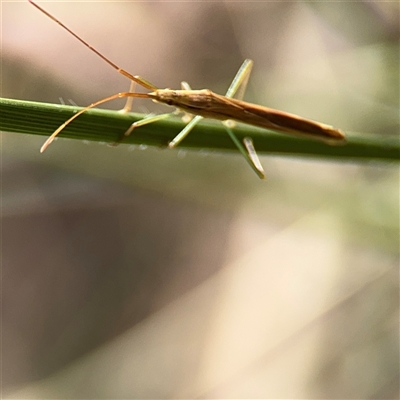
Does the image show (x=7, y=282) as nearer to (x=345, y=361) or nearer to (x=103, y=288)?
(x=103, y=288)

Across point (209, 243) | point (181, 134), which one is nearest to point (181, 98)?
point (181, 134)

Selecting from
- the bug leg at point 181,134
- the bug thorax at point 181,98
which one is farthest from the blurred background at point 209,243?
the bug leg at point 181,134

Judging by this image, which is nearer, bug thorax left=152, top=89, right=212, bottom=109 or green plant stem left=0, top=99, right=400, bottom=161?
green plant stem left=0, top=99, right=400, bottom=161

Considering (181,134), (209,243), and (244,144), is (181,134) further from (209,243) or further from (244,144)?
(209,243)

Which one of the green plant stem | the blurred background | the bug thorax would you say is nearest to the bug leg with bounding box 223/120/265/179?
the green plant stem

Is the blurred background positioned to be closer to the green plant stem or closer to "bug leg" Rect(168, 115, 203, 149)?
the green plant stem

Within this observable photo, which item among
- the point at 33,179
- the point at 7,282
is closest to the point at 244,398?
the point at 7,282

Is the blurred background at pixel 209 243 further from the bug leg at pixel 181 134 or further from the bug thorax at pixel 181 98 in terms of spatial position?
the bug leg at pixel 181 134

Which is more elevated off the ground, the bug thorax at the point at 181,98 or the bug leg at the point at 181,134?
the bug thorax at the point at 181,98
